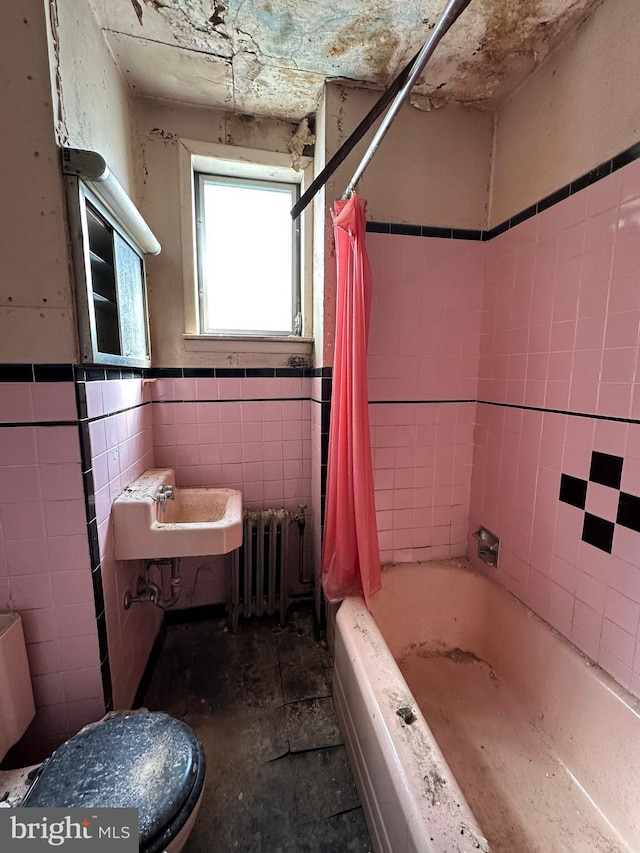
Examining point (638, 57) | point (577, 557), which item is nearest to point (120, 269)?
point (638, 57)

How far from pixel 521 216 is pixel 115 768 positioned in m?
2.26

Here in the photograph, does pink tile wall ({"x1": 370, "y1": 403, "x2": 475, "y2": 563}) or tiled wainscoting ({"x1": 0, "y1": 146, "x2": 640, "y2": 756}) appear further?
pink tile wall ({"x1": 370, "y1": 403, "x2": 475, "y2": 563})

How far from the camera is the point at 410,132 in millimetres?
1555

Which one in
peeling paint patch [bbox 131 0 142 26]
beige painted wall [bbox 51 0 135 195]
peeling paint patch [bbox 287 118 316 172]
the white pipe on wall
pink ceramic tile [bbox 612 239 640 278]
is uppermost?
peeling paint patch [bbox 131 0 142 26]

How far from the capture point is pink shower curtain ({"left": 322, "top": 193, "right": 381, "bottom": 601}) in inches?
53.2

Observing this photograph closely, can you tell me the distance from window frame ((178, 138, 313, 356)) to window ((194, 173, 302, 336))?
0.05 meters

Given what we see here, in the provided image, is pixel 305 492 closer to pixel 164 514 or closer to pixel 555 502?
pixel 164 514

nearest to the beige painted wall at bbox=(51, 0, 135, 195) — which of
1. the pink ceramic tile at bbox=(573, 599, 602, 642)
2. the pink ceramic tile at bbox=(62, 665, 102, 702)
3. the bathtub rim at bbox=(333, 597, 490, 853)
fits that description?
the pink ceramic tile at bbox=(62, 665, 102, 702)

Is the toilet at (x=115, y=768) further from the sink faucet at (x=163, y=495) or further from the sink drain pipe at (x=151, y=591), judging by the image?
the sink faucet at (x=163, y=495)

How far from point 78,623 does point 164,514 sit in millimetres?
500

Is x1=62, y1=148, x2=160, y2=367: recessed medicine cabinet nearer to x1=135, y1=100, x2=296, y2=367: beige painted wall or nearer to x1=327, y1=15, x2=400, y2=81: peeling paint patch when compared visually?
x1=135, y1=100, x2=296, y2=367: beige painted wall

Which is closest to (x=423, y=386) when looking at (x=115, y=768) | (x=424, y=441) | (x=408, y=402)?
(x=408, y=402)

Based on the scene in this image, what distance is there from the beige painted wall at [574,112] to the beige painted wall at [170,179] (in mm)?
1048

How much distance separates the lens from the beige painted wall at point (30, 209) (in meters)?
0.88
